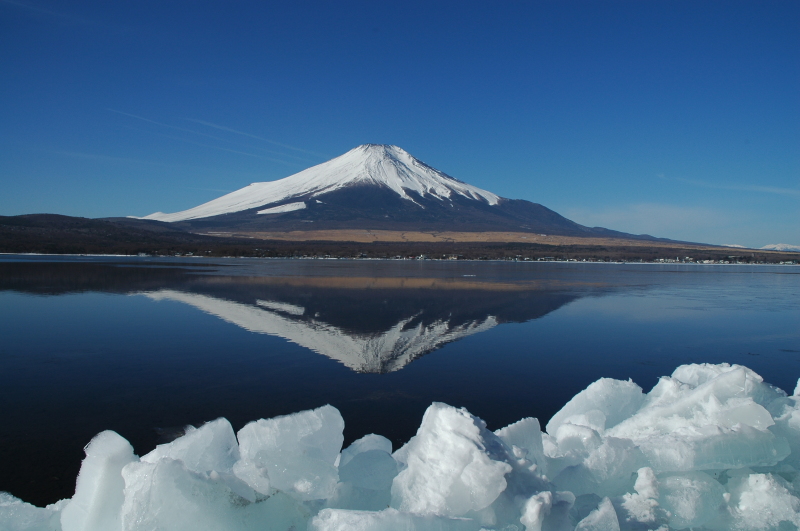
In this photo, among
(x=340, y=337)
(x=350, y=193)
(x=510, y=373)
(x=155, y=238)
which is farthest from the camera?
(x=350, y=193)

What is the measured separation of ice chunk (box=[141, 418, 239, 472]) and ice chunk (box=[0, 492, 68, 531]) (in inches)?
20.7

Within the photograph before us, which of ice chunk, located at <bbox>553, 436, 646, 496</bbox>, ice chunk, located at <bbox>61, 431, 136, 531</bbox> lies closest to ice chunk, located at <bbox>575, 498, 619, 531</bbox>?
ice chunk, located at <bbox>553, 436, 646, 496</bbox>

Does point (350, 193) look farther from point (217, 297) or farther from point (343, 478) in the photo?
point (343, 478)

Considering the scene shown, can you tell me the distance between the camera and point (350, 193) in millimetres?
152625

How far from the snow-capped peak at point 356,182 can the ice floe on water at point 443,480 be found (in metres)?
149

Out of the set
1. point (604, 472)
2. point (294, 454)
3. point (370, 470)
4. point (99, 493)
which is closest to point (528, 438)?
point (604, 472)

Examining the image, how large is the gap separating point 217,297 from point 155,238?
70.6m

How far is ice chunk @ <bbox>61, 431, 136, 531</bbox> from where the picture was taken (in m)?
2.70

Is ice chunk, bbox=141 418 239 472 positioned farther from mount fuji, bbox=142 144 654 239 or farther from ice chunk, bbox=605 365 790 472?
mount fuji, bbox=142 144 654 239

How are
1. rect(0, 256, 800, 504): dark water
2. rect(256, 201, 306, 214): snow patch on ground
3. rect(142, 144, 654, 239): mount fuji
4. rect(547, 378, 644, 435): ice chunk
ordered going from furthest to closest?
rect(256, 201, 306, 214): snow patch on ground → rect(142, 144, 654, 239): mount fuji → rect(0, 256, 800, 504): dark water → rect(547, 378, 644, 435): ice chunk

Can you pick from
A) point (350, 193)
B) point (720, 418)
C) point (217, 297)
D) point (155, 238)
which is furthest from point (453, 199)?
point (720, 418)

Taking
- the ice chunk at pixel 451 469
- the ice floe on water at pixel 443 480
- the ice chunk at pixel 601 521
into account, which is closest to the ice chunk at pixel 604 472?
the ice floe on water at pixel 443 480

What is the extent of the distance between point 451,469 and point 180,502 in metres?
1.39

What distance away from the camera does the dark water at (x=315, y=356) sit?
5180 mm
